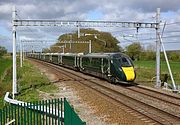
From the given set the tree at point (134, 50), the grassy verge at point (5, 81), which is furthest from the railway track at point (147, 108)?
the tree at point (134, 50)

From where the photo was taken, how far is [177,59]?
297ft

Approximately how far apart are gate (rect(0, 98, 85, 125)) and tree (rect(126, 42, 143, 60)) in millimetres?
83497

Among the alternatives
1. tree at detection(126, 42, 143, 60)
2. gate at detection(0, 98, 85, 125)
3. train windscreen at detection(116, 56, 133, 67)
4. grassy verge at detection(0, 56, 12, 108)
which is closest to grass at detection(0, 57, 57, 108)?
grassy verge at detection(0, 56, 12, 108)

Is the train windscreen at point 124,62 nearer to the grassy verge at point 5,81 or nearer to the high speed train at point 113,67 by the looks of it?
the high speed train at point 113,67

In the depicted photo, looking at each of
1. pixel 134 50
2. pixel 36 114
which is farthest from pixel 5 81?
pixel 134 50

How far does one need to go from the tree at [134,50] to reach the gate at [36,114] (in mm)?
83497

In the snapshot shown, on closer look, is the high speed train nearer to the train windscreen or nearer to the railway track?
the train windscreen

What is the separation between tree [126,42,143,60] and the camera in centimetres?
9500

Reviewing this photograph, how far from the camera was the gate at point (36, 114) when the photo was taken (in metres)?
10.3

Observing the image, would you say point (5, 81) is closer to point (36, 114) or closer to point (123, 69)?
point (123, 69)

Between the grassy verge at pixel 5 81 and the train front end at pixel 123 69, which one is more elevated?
the train front end at pixel 123 69

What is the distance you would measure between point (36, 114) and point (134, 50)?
86322mm

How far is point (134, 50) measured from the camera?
95.7m

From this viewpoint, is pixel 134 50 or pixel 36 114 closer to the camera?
pixel 36 114
